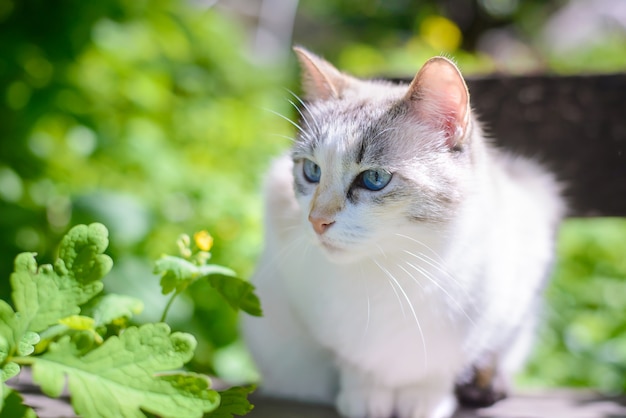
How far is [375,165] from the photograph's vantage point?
52.3 inches

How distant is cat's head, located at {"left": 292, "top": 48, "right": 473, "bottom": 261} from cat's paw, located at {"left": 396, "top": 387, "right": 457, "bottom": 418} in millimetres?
391

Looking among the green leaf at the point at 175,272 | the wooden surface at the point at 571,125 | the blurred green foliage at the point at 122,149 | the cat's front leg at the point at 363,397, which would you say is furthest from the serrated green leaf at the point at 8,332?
the wooden surface at the point at 571,125

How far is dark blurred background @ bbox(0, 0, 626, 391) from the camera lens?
231 centimetres

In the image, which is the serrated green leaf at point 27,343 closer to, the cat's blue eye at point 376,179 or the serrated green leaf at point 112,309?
the serrated green leaf at point 112,309

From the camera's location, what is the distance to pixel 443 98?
1.32 metres

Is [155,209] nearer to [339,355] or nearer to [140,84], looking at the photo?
[140,84]

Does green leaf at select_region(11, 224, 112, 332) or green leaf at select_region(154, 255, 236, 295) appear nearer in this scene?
green leaf at select_region(11, 224, 112, 332)

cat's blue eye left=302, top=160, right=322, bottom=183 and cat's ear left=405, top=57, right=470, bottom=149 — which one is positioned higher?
cat's ear left=405, top=57, right=470, bottom=149

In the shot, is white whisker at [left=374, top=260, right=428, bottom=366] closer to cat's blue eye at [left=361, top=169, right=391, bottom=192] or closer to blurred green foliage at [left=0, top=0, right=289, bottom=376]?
cat's blue eye at [left=361, top=169, right=391, bottom=192]

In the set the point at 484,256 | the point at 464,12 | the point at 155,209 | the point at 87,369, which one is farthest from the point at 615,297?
the point at 464,12

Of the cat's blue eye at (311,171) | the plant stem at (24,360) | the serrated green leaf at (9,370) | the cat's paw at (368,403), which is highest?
the cat's blue eye at (311,171)

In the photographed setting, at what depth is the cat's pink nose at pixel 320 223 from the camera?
132cm

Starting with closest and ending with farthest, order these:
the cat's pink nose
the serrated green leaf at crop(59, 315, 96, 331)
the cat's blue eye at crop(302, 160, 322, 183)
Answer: the serrated green leaf at crop(59, 315, 96, 331) < the cat's pink nose < the cat's blue eye at crop(302, 160, 322, 183)

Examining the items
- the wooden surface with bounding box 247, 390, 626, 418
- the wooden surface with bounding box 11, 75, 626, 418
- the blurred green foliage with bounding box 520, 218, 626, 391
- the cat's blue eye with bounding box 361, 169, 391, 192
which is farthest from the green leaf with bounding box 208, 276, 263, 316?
the blurred green foliage with bounding box 520, 218, 626, 391
